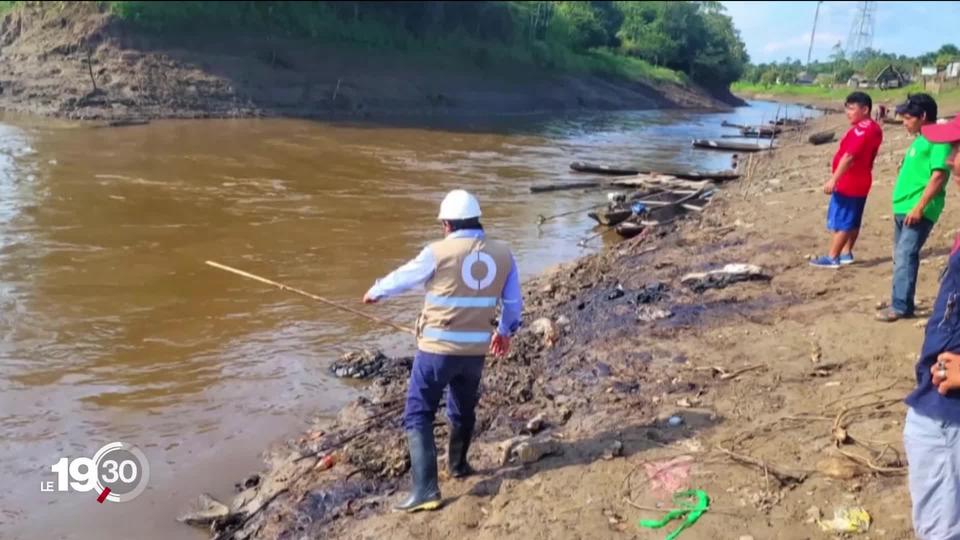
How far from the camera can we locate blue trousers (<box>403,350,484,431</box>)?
179 inches

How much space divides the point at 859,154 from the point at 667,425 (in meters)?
3.92

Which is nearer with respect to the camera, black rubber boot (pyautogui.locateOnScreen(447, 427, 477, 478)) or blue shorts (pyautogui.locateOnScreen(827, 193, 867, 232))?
black rubber boot (pyautogui.locateOnScreen(447, 427, 477, 478))

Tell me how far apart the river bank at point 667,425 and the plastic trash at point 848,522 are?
4cm

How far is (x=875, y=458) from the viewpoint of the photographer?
438cm

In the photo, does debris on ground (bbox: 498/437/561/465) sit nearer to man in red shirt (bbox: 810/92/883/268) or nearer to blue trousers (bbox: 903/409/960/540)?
blue trousers (bbox: 903/409/960/540)

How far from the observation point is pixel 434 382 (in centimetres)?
457

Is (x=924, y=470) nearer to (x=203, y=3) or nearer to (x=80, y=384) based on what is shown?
(x=80, y=384)

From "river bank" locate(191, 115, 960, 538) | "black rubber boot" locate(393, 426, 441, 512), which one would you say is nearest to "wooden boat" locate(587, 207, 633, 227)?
"river bank" locate(191, 115, 960, 538)

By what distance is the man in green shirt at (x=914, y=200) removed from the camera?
6062mm

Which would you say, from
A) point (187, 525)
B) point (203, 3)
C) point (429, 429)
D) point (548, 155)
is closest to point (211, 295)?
point (187, 525)

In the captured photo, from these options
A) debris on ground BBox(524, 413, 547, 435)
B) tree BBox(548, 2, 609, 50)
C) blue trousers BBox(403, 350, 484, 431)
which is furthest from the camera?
tree BBox(548, 2, 609, 50)

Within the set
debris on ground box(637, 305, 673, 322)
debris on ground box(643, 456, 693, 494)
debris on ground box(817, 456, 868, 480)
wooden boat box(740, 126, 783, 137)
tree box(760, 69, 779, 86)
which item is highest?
tree box(760, 69, 779, 86)

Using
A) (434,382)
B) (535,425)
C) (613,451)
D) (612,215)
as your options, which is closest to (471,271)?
(434,382)

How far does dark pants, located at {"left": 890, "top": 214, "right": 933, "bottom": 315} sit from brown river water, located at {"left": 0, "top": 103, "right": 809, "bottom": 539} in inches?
179
